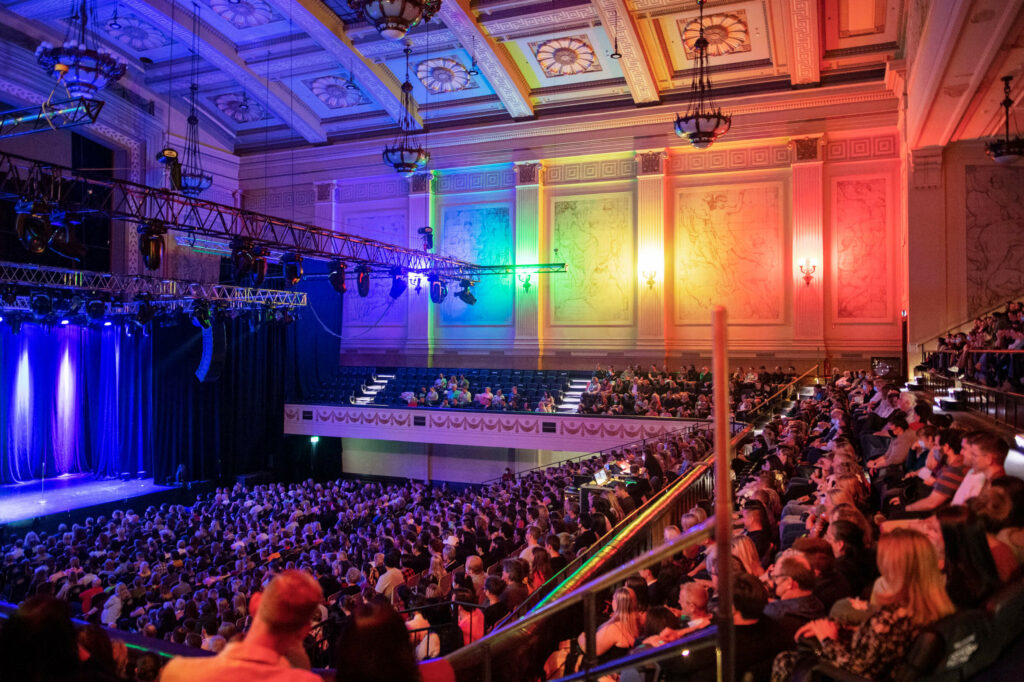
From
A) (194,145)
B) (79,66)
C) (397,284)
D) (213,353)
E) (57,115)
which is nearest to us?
(79,66)

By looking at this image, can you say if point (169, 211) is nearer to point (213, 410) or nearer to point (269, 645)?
point (213, 410)

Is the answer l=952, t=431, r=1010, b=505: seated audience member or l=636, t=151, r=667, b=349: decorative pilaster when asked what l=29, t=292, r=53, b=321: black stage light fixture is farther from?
l=952, t=431, r=1010, b=505: seated audience member

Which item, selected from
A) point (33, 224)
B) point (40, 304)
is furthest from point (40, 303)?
point (33, 224)

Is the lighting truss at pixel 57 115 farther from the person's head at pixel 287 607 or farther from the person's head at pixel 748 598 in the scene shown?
the person's head at pixel 748 598

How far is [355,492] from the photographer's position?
49.6ft

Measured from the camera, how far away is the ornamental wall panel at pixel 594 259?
17.7 m

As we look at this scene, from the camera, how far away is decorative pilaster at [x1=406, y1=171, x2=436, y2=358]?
A: 19625 millimetres

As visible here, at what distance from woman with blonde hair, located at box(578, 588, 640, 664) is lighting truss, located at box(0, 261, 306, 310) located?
43.6 ft

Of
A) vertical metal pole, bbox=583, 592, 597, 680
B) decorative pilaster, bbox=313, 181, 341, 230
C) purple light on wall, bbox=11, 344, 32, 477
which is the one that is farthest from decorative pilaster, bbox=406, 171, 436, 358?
vertical metal pole, bbox=583, 592, 597, 680

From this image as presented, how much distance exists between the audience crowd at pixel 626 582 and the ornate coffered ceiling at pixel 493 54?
7333 mm

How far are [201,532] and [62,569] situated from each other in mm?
1887

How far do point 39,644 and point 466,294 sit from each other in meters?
16.0

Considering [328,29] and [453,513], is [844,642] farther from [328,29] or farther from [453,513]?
[328,29]

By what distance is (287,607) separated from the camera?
1.80 m
